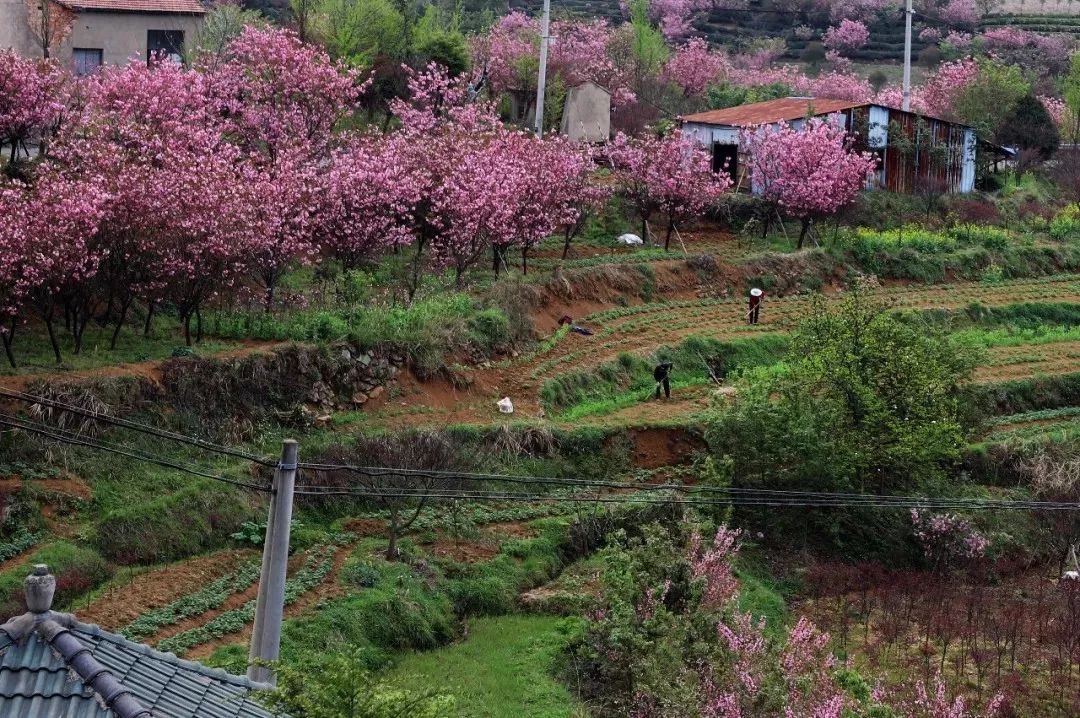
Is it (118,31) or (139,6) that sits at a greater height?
(139,6)

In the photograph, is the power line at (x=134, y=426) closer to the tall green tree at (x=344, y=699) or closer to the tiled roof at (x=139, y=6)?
the tall green tree at (x=344, y=699)

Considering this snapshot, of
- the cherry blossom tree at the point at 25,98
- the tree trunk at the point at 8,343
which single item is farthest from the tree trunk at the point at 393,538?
the cherry blossom tree at the point at 25,98

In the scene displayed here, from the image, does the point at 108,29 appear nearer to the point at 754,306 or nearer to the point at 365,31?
the point at 365,31

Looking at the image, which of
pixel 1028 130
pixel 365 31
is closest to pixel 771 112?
pixel 365 31

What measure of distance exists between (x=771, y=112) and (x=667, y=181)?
1073cm

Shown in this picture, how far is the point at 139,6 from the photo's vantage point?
4875cm

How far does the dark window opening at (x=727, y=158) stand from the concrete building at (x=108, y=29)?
17.7 m

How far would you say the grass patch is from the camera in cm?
2158

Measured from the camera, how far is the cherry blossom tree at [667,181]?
44.2 meters

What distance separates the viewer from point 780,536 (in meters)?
30.2

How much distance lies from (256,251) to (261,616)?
15.8 metres

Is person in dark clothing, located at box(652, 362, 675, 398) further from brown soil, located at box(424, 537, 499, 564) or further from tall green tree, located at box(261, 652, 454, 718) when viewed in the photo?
tall green tree, located at box(261, 652, 454, 718)

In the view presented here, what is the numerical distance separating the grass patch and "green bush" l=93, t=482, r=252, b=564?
4014 mm

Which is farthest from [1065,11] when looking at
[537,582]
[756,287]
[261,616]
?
[261,616]
